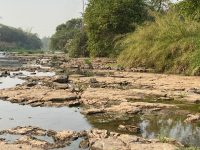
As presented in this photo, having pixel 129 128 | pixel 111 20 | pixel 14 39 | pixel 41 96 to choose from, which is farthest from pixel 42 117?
pixel 14 39

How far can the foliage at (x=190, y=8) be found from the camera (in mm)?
15953

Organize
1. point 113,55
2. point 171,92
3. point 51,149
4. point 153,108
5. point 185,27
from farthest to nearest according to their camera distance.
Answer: point 113,55 < point 185,27 < point 171,92 < point 153,108 < point 51,149

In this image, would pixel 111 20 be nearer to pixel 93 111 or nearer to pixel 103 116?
pixel 93 111

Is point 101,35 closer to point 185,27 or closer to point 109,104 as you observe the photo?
point 185,27

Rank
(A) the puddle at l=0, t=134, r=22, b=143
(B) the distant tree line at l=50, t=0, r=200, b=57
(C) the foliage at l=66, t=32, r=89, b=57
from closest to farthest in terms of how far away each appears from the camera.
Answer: (A) the puddle at l=0, t=134, r=22, b=143 < (B) the distant tree line at l=50, t=0, r=200, b=57 < (C) the foliage at l=66, t=32, r=89, b=57

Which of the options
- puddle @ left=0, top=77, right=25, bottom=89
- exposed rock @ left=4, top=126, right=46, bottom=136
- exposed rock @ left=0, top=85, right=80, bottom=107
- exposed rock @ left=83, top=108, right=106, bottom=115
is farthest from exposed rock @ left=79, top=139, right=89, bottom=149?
puddle @ left=0, top=77, right=25, bottom=89

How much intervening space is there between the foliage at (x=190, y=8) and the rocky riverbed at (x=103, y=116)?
2757 mm

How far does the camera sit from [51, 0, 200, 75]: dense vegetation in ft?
64.2

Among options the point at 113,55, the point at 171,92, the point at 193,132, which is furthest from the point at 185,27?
the point at 193,132

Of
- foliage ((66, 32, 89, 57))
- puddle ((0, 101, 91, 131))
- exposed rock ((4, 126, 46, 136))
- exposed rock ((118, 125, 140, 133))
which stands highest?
foliage ((66, 32, 89, 57))

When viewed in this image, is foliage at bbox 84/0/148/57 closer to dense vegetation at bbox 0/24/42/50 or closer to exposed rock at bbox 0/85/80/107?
exposed rock at bbox 0/85/80/107

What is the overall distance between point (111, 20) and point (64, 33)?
46885 millimetres

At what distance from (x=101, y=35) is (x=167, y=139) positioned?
1087 inches

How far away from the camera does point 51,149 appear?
6.93 m
